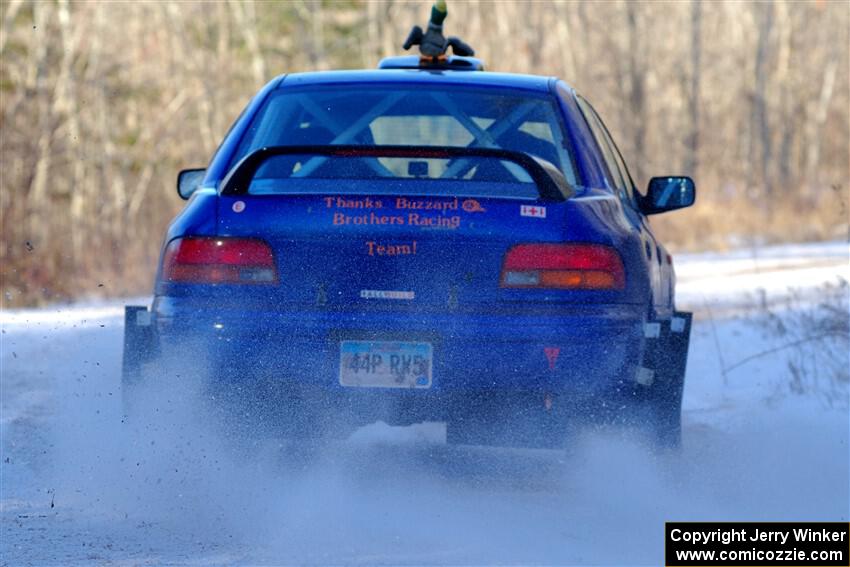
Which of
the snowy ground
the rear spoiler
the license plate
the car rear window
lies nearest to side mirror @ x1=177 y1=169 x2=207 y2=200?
the car rear window

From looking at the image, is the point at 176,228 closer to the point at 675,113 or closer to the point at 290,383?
the point at 290,383

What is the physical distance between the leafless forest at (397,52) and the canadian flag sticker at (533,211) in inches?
606

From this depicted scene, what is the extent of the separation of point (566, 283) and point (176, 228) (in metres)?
1.39

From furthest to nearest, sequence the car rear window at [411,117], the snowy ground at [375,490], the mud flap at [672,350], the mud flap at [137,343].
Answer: the car rear window at [411,117]
the mud flap at [672,350]
the mud flap at [137,343]
the snowy ground at [375,490]

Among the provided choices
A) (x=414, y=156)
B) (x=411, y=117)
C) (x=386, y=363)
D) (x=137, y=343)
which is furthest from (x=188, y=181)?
(x=386, y=363)

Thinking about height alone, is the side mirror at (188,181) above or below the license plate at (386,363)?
above

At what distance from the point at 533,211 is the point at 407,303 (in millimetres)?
545

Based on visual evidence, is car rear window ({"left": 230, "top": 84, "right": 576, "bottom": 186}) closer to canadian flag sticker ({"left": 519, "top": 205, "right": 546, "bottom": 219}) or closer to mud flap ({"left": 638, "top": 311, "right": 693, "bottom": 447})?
canadian flag sticker ({"left": 519, "top": 205, "right": 546, "bottom": 219})

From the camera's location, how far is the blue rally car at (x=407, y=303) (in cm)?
508

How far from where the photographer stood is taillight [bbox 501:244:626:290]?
5145 mm

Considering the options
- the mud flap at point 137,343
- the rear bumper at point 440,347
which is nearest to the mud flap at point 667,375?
the rear bumper at point 440,347

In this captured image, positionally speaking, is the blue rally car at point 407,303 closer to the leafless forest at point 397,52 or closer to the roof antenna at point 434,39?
the roof antenna at point 434,39

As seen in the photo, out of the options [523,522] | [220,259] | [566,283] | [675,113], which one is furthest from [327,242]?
[675,113]

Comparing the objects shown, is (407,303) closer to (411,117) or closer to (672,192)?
(411,117)
